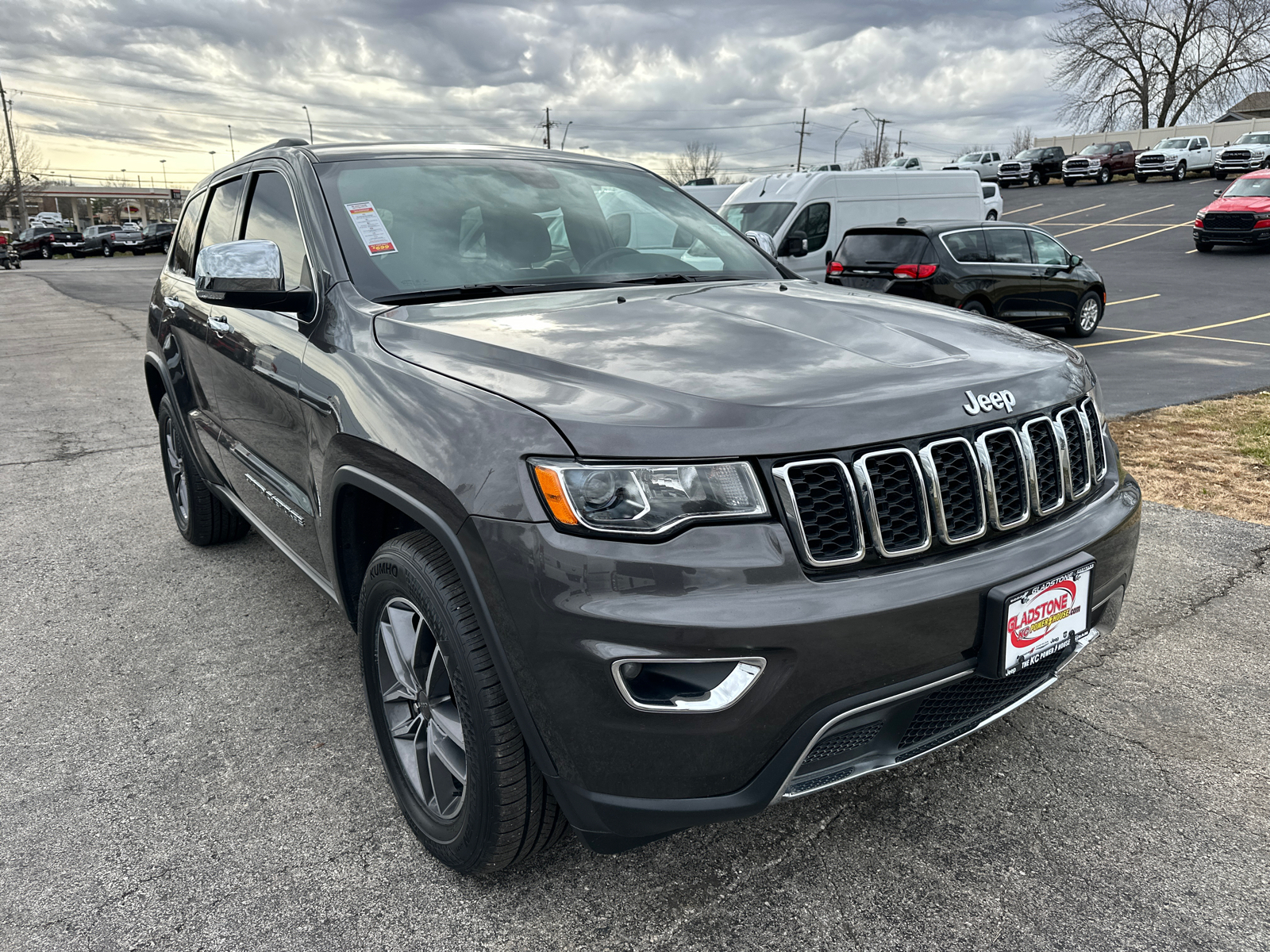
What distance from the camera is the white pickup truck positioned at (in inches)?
1572

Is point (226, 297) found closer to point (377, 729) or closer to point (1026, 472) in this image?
point (377, 729)

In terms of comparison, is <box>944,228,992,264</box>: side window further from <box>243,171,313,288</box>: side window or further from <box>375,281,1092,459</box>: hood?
<box>243,171,313,288</box>: side window

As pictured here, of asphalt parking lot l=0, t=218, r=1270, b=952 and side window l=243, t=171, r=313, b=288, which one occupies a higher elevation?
side window l=243, t=171, r=313, b=288

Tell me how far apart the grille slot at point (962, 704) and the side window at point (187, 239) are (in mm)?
3596

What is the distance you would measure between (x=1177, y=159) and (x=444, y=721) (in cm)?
4659

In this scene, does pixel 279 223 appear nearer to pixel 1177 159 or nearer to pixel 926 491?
pixel 926 491

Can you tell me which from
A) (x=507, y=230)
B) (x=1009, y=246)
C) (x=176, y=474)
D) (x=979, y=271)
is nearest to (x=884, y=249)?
(x=979, y=271)

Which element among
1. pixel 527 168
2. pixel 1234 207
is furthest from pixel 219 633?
pixel 1234 207

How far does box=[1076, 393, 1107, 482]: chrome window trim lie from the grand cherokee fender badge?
1.23ft

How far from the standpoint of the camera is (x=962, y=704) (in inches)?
82.4

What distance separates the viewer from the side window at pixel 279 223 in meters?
2.96

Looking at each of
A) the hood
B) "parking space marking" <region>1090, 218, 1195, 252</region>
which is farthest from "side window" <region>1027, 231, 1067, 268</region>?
"parking space marking" <region>1090, 218, 1195, 252</region>

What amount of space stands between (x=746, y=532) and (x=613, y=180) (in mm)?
2207

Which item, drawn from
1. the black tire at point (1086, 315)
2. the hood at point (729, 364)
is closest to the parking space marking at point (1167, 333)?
the black tire at point (1086, 315)
